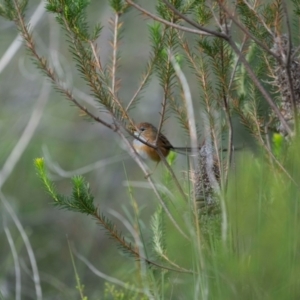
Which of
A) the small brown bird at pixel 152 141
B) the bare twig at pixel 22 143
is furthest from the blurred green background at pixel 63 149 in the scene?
the small brown bird at pixel 152 141

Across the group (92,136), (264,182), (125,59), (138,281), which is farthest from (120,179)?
(264,182)

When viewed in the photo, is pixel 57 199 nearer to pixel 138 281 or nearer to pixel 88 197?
pixel 88 197

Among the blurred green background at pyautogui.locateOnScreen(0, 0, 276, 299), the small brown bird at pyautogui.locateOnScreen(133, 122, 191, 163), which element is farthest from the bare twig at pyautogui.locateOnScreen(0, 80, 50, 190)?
the small brown bird at pyautogui.locateOnScreen(133, 122, 191, 163)

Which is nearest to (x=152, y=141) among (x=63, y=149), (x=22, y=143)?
(x=22, y=143)

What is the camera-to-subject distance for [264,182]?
49.0 inches

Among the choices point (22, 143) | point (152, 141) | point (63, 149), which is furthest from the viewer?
point (63, 149)

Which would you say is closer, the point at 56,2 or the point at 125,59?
the point at 56,2

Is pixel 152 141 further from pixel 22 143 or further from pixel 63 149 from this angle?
pixel 63 149

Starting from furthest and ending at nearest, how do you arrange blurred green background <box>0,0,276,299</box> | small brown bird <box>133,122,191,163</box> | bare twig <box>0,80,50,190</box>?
1. blurred green background <box>0,0,276,299</box>
2. bare twig <box>0,80,50,190</box>
3. small brown bird <box>133,122,191,163</box>

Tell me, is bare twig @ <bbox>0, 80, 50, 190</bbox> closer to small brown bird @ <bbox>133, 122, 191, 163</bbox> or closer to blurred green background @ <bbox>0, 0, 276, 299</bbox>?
blurred green background @ <bbox>0, 0, 276, 299</bbox>

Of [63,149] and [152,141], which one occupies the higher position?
[63,149]

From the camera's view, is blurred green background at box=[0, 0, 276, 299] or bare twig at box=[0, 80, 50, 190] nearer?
bare twig at box=[0, 80, 50, 190]

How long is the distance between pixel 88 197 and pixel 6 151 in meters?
3.22

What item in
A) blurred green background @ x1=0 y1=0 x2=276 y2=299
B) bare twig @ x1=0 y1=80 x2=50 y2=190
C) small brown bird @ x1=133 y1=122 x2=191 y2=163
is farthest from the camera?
blurred green background @ x1=0 y1=0 x2=276 y2=299
